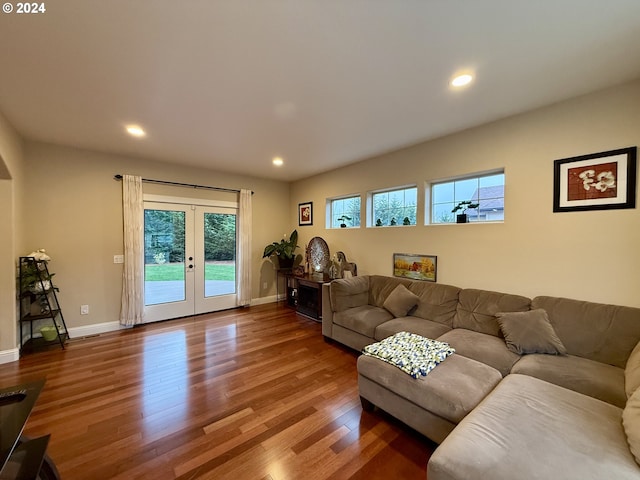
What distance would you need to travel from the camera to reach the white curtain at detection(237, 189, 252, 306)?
A: 5078 millimetres

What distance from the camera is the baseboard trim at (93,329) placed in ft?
11.9

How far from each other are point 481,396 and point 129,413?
2.63 metres

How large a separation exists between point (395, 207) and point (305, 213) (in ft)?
6.97

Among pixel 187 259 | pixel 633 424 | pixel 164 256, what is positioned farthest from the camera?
pixel 187 259

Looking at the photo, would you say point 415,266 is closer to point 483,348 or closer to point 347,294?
point 347,294

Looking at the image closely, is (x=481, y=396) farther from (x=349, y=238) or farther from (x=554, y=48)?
(x=349, y=238)

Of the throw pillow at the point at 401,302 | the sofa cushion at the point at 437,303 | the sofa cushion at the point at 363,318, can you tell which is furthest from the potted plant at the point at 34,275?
the sofa cushion at the point at 437,303

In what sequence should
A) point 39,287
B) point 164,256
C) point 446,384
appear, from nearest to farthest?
point 446,384 < point 39,287 < point 164,256

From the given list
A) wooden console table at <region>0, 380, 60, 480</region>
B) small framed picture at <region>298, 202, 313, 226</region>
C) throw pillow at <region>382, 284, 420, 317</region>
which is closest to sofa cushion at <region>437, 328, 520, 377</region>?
throw pillow at <region>382, 284, 420, 317</region>

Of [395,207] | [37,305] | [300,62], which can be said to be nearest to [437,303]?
[395,207]

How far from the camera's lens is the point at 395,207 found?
3.97 m

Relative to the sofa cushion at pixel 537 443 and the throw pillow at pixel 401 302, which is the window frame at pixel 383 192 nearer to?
the throw pillow at pixel 401 302

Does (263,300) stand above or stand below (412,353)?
below

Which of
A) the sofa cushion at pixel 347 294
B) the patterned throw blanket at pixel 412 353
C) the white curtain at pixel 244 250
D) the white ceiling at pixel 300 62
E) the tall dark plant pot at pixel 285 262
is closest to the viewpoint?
the white ceiling at pixel 300 62
